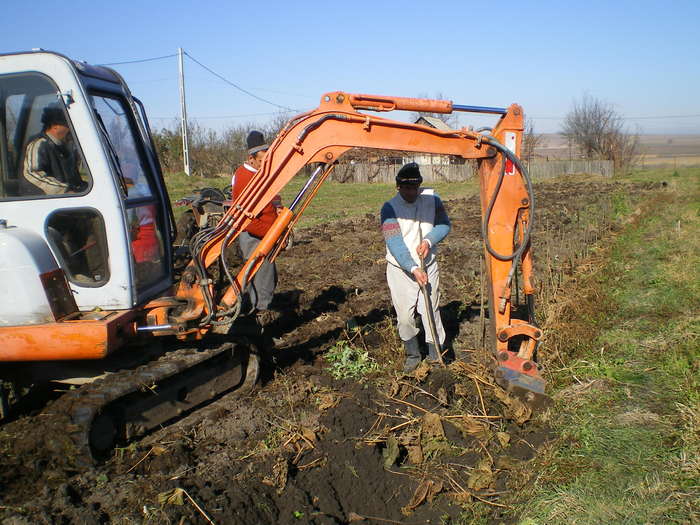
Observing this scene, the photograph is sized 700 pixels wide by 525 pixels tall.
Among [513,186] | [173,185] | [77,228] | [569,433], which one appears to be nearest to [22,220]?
[77,228]

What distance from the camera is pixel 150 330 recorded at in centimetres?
466

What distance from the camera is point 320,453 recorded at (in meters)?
4.56

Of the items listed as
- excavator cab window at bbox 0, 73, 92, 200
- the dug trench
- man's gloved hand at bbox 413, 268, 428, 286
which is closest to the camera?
the dug trench

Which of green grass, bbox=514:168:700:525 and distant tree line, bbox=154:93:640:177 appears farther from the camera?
distant tree line, bbox=154:93:640:177

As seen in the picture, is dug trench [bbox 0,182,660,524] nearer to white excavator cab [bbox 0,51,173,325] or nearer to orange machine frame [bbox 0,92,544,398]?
orange machine frame [bbox 0,92,544,398]

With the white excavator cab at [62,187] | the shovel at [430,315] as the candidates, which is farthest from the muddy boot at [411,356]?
the white excavator cab at [62,187]

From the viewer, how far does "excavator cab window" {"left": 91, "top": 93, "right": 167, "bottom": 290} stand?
4.59 m

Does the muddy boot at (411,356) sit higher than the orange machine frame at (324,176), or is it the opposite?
the orange machine frame at (324,176)

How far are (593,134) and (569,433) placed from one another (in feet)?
157

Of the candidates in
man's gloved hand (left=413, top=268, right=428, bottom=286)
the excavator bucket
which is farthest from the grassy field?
man's gloved hand (left=413, top=268, right=428, bottom=286)

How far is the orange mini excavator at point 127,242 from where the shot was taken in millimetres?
4238

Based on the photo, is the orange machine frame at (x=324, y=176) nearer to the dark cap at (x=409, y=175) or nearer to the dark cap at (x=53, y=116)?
the dark cap at (x=409, y=175)

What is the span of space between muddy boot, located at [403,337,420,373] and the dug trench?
21 centimetres

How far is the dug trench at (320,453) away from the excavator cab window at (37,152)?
1.78 meters
